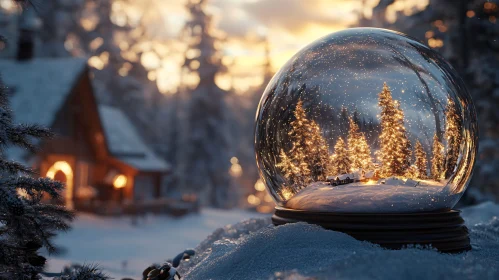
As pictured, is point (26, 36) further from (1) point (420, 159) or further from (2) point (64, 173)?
(1) point (420, 159)

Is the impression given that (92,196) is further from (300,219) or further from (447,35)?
(300,219)

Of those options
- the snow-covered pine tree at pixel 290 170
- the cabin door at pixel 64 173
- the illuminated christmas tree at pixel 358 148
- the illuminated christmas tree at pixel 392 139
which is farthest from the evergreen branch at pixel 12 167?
the cabin door at pixel 64 173

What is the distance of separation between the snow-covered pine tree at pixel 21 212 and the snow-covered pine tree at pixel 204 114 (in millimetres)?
33955

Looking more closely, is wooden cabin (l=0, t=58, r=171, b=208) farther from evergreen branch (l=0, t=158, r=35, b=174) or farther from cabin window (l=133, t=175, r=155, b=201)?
evergreen branch (l=0, t=158, r=35, b=174)

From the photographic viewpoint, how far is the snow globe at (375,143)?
15.0ft

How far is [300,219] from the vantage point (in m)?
A: 5.03

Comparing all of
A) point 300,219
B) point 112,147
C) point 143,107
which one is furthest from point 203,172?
point 300,219

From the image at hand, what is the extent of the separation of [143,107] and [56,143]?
20.4 m

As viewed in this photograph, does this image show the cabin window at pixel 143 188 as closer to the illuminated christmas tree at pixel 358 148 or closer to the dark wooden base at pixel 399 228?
the dark wooden base at pixel 399 228

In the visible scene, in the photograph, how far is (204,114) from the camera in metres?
38.8

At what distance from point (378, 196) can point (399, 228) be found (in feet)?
1.10

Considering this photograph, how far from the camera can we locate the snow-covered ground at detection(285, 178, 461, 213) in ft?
15.4

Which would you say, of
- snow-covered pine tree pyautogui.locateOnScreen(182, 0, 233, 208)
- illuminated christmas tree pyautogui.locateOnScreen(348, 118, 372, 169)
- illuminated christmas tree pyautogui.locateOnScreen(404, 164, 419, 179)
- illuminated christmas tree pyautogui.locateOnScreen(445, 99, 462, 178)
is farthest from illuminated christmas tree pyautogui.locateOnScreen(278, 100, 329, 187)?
snow-covered pine tree pyautogui.locateOnScreen(182, 0, 233, 208)

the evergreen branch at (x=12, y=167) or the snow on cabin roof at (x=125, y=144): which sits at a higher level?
the snow on cabin roof at (x=125, y=144)
